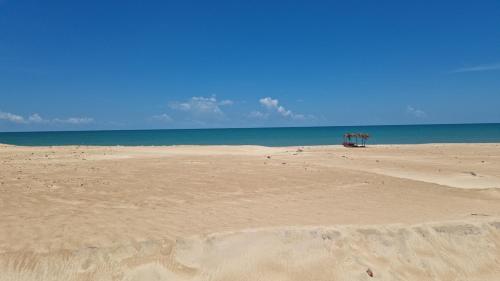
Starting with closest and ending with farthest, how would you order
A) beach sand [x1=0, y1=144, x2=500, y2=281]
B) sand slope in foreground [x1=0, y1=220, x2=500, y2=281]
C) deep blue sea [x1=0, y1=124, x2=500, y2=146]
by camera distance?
sand slope in foreground [x1=0, y1=220, x2=500, y2=281] < beach sand [x1=0, y1=144, x2=500, y2=281] < deep blue sea [x1=0, y1=124, x2=500, y2=146]

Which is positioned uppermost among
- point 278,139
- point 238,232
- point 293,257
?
point 278,139

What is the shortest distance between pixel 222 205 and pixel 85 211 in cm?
275

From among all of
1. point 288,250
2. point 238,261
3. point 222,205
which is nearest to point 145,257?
point 238,261

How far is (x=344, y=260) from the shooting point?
17.9ft

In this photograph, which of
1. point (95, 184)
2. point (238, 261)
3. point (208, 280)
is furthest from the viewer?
point (95, 184)

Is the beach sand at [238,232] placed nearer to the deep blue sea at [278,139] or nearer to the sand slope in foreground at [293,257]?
the sand slope in foreground at [293,257]

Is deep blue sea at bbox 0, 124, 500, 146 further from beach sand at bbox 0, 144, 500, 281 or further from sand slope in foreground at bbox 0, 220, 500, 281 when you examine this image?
sand slope in foreground at bbox 0, 220, 500, 281

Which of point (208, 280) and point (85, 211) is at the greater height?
point (85, 211)

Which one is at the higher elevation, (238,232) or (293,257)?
(238,232)

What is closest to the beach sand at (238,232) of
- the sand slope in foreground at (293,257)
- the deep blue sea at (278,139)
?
the sand slope in foreground at (293,257)

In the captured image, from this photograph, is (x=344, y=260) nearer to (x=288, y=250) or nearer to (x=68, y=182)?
(x=288, y=250)

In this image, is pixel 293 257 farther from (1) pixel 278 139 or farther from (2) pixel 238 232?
(1) pixel 278 139

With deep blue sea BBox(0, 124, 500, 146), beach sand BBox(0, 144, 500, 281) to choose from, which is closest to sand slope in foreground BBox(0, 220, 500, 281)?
beach sand BBox(0, 144, 500, 281)

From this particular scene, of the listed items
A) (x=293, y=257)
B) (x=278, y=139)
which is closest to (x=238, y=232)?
(x=293, y=257)
